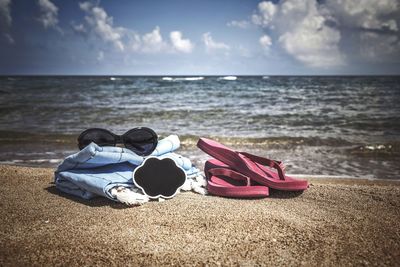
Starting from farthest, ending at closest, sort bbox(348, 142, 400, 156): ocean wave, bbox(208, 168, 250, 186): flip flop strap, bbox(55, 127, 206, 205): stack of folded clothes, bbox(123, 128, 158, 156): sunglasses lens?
bbox(348, 142, 400, 156): ocean wave
bbox(123, 128, 158, 156): sunglasses lens
bbox(208, 168, 250, 186): flip flop strap
bbox(55, 127, 206, 205): stack of folded clothes

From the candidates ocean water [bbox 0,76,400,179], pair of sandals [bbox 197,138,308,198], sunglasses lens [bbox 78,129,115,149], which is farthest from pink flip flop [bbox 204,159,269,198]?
ocean water [bbox 0,76,400,179]

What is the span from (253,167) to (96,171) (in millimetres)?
1737

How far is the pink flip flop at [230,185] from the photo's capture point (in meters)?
3.20

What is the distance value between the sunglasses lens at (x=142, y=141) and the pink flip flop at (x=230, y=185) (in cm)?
74

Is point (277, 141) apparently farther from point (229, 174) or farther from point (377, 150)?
point (229, 174)

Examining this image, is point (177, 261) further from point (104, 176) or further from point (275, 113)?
point (275, 113)

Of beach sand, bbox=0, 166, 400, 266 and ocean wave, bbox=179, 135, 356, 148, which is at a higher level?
beach sand, bbox=0, 166, 400, 266

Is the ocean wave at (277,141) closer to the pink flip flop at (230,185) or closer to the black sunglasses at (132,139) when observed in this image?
the pink flip flop at (230,185)

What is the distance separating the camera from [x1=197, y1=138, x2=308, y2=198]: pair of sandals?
127 inches

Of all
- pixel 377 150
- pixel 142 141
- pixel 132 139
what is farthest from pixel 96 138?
pixel 377 150

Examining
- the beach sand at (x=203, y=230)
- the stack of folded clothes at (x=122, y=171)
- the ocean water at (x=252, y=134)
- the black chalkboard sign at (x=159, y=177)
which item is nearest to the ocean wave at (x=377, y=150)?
the ocean water at (x=252, y=134)

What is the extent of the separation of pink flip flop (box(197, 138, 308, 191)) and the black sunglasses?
62 cm

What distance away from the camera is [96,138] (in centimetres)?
337

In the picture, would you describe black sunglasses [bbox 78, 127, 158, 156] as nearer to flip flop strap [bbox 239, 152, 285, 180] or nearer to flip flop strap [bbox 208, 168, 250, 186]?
flip flop strap [bbox 208, 168, 250, 186]
